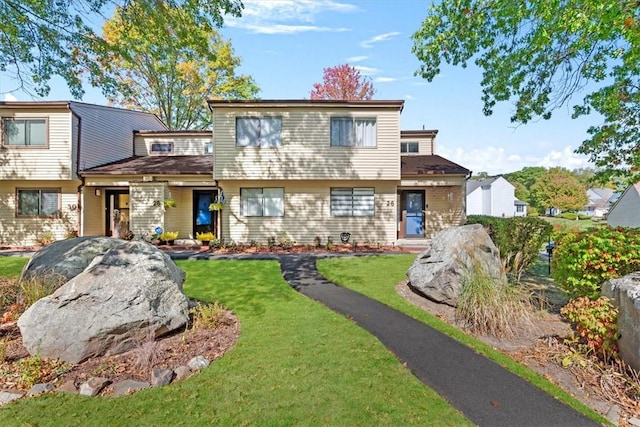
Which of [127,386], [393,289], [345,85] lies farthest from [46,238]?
[345,85]

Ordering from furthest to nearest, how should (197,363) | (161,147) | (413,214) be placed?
1. (161,147)
2. (413,214)
3. (197,363)

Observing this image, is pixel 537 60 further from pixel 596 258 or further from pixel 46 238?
pixel 46 238

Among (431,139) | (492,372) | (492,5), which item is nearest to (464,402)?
(492,372)

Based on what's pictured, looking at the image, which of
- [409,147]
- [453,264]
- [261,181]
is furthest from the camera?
[409,147]

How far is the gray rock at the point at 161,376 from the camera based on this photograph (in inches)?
139

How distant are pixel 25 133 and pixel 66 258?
12.4 m

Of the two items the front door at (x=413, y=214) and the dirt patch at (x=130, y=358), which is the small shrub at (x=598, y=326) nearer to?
the dirt patch at (x=130, y=358)

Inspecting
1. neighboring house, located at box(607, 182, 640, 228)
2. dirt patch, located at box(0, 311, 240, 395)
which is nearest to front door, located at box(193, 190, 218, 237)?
dirt patch, located at box(0, 311, 240, 395)

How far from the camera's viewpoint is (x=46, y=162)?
14172 millimetres

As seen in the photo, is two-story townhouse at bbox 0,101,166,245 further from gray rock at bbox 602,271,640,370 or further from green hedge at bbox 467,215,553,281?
gray rock at bbox 602,271,640,370

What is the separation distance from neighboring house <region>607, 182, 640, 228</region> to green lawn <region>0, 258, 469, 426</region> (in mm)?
25532

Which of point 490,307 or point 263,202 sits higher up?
point 263,202

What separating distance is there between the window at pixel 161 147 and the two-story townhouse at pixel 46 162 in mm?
2562

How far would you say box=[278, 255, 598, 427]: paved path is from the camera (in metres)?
3.17
